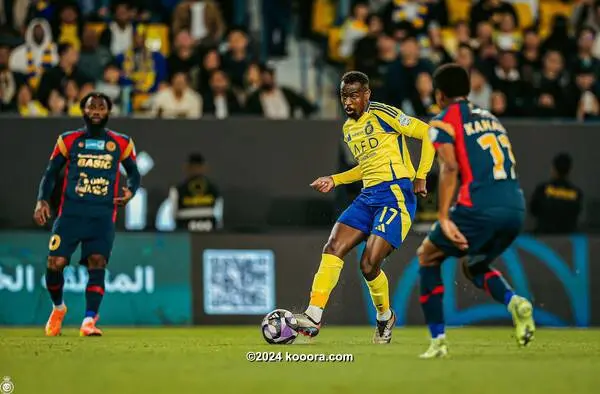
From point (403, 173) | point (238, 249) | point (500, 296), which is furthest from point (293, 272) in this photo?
point (500, 296)

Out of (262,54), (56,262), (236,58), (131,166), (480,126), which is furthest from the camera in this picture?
(262,54)

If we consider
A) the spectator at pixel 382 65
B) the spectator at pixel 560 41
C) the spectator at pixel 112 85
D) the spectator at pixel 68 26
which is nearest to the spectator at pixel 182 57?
the spectator at pixel 112 85

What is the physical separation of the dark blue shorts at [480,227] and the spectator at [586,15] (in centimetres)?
1123

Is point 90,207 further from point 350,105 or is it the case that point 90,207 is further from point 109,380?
point 109,380

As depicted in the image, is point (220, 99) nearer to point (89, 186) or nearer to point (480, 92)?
point (480, 92)

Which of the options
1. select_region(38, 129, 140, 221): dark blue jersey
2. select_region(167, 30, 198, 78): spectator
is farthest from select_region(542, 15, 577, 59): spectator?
select_region(38, 129, 140, 221): dark blue jersey

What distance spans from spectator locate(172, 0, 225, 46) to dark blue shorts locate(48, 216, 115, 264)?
629cm

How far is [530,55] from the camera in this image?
59.3 feet

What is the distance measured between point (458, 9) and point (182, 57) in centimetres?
540

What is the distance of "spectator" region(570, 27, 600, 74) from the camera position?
18.0 metres

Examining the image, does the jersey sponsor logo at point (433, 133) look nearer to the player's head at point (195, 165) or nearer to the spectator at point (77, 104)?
the player's head at point (195, 165)

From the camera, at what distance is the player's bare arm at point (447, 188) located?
859cm

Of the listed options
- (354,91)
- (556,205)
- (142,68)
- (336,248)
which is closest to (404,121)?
(354,91)

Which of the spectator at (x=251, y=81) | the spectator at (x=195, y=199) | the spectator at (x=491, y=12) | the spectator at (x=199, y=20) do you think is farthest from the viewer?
the spectator at (x=491, y=12)
